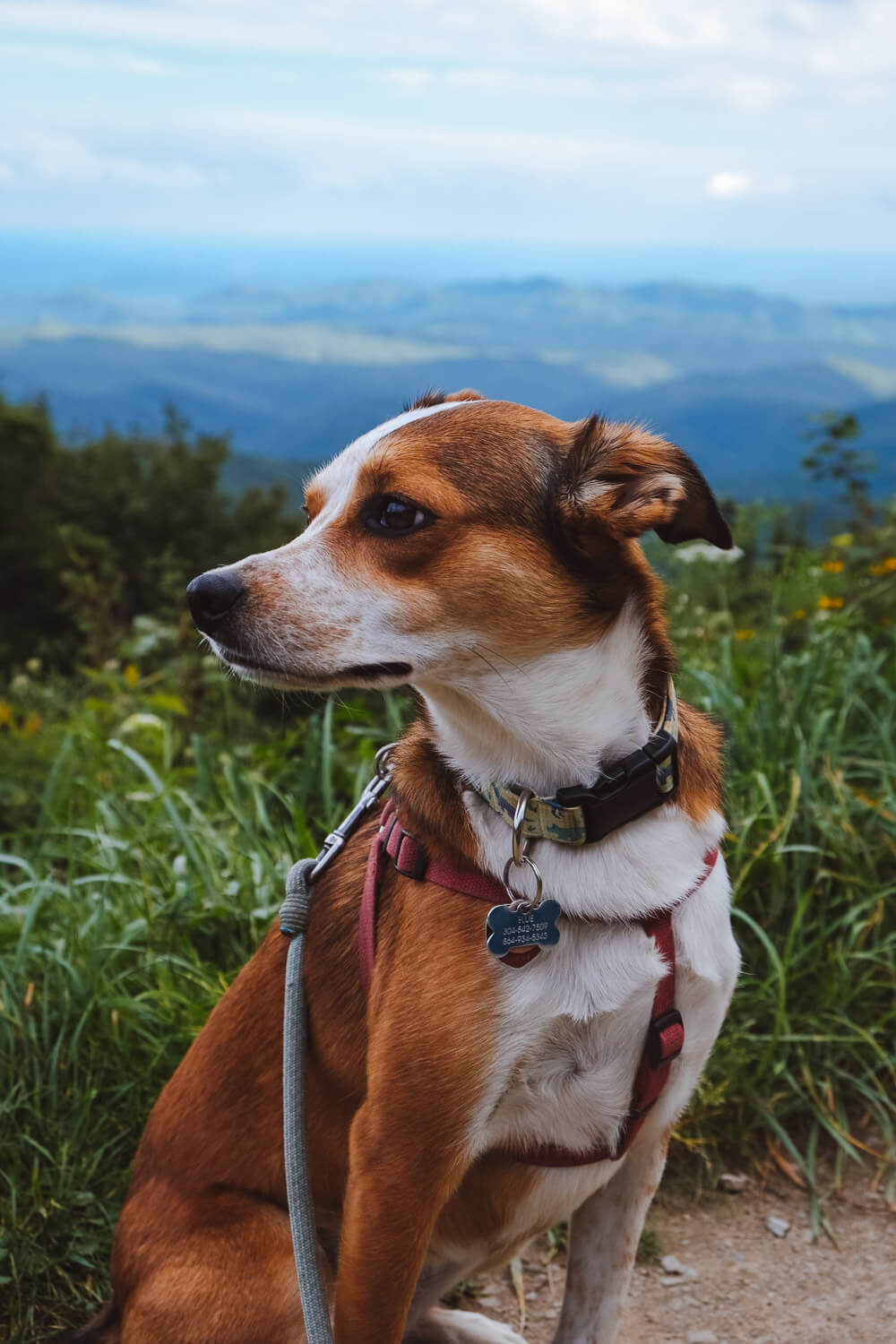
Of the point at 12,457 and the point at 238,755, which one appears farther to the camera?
the point at 12,457

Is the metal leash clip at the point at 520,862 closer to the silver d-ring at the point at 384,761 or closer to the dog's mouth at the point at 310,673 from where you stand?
the dog's mouth at the point at 310,673

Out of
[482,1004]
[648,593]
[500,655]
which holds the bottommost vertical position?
[482,1004]

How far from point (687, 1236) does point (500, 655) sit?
1.93 metres

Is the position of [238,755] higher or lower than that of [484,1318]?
higher

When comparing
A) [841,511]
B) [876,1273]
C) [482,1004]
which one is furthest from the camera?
[841,511]

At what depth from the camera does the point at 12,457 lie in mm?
20094

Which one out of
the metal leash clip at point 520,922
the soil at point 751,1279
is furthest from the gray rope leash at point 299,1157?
the soil at point 751,1279

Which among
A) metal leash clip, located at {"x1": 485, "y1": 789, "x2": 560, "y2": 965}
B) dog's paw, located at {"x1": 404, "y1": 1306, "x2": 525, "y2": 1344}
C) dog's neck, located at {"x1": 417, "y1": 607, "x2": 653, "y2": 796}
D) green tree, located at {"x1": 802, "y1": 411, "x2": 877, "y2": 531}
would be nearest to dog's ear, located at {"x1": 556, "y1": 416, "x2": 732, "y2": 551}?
dog's neck, located at {"x1": 417, "y1": 607, "x2": 653, "y2": 796}

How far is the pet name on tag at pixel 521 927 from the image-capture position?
1844 millimetres

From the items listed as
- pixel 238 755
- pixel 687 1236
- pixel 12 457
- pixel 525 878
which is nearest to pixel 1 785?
pixel 238 755

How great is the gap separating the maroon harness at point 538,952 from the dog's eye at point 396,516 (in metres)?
0.55

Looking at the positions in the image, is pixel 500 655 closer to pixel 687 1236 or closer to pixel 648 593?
pixel 648 593

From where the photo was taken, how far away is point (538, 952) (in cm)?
190

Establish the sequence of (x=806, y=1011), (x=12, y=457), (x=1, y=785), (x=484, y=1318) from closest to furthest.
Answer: (x=484, y=1318) < (x=806, y=1011) < (x=1, y=785) < (x=12, y=457)
